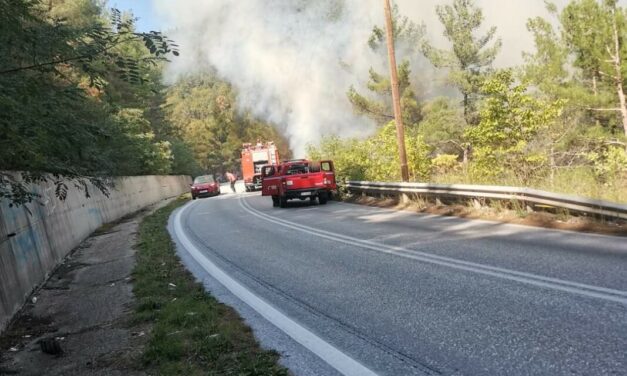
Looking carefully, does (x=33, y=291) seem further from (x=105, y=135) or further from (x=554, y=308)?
(x=554, y=308)

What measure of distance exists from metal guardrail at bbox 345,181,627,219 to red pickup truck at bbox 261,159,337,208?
7.14ft

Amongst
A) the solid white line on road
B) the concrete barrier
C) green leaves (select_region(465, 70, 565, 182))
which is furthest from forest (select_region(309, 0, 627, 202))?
the concrete barrier

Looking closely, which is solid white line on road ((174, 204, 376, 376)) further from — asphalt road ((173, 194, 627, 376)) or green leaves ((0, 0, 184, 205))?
green leaves ((0, 0, 184, 205))

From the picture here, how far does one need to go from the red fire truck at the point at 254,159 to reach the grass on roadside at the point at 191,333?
32318 mm

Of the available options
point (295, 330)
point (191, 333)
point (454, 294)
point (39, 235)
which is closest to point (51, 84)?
point (191, 333)

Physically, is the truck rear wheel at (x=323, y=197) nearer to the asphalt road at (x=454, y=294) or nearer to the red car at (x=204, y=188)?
the asphalt road at (x=454, y=294)

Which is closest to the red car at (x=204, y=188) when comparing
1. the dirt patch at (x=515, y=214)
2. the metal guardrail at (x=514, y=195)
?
the metal guardrail at (x=514, y=195)

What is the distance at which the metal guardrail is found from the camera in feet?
28.4

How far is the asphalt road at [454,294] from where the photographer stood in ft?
12.8

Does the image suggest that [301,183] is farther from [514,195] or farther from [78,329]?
[78,329]

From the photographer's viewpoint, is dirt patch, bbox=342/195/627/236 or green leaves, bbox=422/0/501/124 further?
green leaves, bbox=422/0/501/124

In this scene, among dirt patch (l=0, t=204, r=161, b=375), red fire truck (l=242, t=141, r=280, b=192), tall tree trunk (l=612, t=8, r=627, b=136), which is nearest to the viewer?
dirt patch (l=0, t=204, r=161, b=375)

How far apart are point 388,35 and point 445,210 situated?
7.04 metres

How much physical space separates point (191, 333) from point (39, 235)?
5.90 meters
